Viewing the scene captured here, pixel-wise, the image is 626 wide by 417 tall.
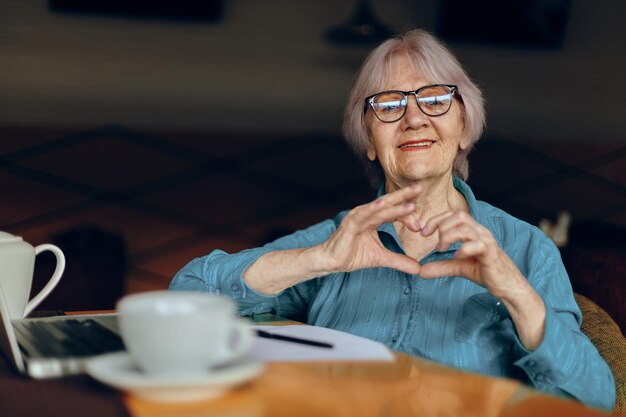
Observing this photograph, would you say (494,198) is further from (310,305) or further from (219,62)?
(310,305)

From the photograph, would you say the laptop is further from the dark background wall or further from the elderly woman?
the dark background wall

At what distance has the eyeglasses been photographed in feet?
4.97

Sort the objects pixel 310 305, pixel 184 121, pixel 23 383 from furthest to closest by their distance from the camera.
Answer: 1. pixel 184 121
2. pixel 310 305
3. pixel 23 383

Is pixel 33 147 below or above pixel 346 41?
below

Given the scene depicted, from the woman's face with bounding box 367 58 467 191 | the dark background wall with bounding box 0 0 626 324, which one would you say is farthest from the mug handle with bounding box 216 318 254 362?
the dark background wall with bounding box 0 0 626 324

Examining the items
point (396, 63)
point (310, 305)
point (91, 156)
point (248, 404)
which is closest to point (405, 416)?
point (248, 404)

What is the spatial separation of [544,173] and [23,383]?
2.96 m

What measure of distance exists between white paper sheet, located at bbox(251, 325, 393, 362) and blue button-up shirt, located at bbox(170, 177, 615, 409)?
0.27 m

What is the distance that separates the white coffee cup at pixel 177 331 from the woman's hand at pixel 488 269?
436 millimetres

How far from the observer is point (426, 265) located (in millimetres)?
1177

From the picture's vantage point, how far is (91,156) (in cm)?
312

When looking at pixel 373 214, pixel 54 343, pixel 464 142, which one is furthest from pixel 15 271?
pixel 464 142

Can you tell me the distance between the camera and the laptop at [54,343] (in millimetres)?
847

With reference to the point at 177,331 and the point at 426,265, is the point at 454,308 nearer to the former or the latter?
the point at 426,265
